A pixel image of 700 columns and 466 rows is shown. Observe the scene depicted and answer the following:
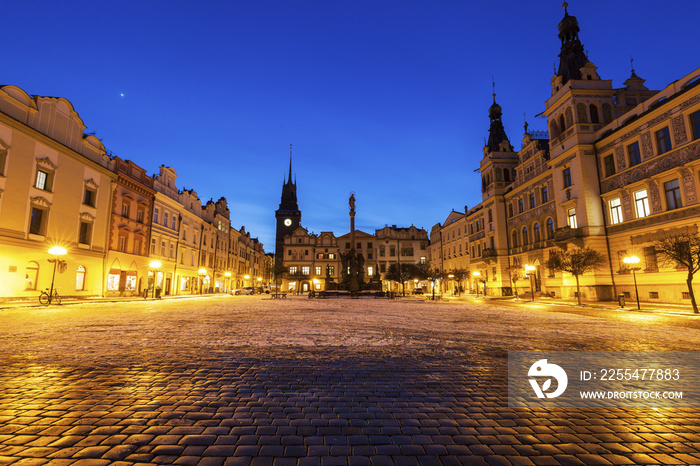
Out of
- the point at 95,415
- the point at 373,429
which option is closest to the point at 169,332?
the point at 95,415

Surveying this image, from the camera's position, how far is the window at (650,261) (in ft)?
76.6

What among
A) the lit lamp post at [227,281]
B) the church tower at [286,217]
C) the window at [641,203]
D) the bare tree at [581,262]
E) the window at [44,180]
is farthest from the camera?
the church tower at [286,217]

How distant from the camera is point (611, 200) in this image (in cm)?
2702

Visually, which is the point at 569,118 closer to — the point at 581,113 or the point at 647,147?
the point at 581,113

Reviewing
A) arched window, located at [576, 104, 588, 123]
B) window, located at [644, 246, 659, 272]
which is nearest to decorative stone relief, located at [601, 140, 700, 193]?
window, located at [644, 246, 659, 272]

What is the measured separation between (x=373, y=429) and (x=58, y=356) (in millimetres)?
6035

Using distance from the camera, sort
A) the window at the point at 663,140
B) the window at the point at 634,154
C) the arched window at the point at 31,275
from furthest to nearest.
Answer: the window at the point at 634,154 < the arched window at the point at 31,275 < the window at the point at 663,140

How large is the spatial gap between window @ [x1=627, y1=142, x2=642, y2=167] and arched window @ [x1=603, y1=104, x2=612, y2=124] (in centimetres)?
553

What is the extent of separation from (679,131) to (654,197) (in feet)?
14.0

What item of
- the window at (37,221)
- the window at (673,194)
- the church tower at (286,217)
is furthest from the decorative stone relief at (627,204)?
the church tower at (286,217)

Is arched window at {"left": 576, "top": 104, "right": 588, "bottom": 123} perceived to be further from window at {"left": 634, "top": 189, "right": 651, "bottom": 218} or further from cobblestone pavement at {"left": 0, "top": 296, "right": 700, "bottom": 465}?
cobblestone pavement at {"left": 0, "top": 296, "right": 700, "bottom": 465}

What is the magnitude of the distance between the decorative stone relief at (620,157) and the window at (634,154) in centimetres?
39

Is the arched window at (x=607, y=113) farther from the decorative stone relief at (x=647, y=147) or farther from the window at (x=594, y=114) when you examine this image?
the decorative stone relief at (x=647, y=147)

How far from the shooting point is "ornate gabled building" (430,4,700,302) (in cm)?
2175
